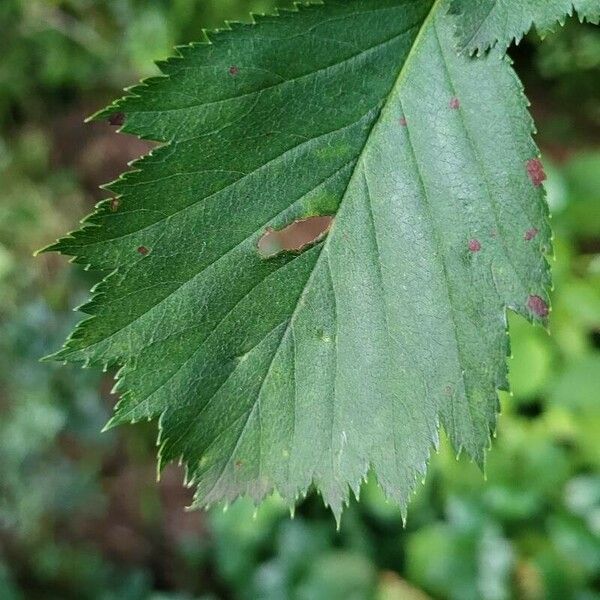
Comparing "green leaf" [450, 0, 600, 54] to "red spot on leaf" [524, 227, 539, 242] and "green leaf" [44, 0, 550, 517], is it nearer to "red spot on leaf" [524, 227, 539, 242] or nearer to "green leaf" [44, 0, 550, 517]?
"green leaf" [44, 0, 550, 517]

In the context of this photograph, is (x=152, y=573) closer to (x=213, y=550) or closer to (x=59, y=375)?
(x=213, y=550)

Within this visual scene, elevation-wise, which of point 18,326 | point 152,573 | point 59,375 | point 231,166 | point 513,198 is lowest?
point 152,573

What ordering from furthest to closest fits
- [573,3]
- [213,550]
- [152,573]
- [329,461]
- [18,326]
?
[152,573], [213,550], [18,326], [329,461], [573,3]

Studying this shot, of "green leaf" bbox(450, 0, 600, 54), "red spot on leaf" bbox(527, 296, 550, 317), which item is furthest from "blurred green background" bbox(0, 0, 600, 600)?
"green leaf" bbox(450, 0, 600, 54)

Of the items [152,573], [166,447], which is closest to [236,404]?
[166,447]

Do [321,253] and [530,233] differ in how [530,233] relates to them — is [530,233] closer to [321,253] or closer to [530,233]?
[530,233]

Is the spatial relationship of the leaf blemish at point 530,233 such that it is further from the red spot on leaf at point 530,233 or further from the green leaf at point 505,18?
the green leaf at point 505,18
